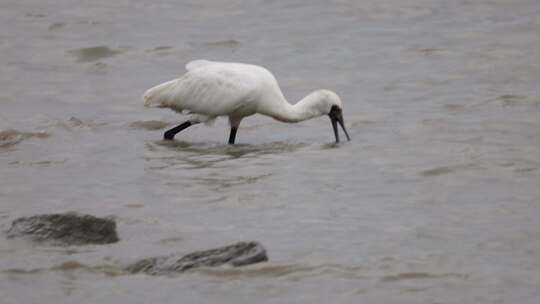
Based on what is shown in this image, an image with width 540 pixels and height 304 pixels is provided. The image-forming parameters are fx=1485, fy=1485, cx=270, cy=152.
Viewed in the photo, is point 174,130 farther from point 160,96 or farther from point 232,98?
point 232,98

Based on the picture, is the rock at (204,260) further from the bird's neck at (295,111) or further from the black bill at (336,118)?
the black bill at (336,118)

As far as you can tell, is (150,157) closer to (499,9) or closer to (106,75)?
(106,75)

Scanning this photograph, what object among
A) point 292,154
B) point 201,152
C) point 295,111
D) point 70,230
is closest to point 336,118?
point 295,111

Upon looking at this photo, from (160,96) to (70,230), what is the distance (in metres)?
5.08

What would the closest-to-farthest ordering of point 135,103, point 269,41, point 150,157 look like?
point 150,157
point 135,103
point 269,41

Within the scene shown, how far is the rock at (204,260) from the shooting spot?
9.38 metres

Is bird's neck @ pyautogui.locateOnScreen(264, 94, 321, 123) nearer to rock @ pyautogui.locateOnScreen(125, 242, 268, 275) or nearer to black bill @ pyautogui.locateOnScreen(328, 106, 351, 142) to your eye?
black bill @ pyautogui.locateOnScreen(328, 106, 351, 142)

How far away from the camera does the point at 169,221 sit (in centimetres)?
1111

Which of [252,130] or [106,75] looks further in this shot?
[106,75]

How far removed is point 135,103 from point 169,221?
6.54m

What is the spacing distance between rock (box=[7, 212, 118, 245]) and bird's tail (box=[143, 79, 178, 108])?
4848 mm

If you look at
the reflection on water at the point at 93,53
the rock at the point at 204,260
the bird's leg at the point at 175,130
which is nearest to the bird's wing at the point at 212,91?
the bird's leg at the point at 175,130

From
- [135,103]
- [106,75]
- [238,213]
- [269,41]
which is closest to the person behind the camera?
[238,213]

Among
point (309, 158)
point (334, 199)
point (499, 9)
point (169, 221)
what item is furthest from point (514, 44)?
point (169, 221)
